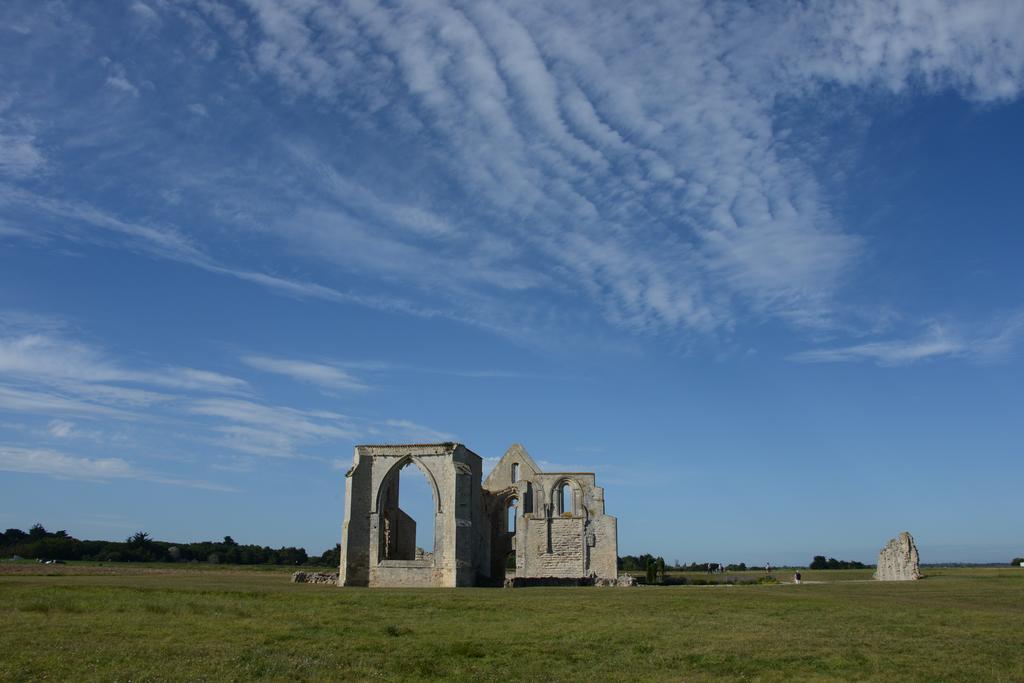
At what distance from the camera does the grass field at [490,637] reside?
41.9 ft

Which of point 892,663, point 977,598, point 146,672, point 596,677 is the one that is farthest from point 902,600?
point 146,672

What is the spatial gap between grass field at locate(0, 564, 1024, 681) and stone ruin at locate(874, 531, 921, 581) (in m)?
19.4

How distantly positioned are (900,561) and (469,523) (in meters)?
25.1

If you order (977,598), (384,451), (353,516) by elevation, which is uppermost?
(384,451)

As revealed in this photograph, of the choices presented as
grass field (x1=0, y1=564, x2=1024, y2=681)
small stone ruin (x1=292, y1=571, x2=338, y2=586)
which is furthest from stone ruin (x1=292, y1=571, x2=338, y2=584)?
grass field (x1=0, y1=564, x2=1024, y2=681)

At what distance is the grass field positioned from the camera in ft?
41.9

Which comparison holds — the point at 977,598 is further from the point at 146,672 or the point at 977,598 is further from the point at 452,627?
the point at 146,672

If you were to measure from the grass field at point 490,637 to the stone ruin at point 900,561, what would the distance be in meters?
19.4

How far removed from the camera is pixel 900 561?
43719mm

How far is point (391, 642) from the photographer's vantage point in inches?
615

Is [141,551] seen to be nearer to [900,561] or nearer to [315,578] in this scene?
[315,578]

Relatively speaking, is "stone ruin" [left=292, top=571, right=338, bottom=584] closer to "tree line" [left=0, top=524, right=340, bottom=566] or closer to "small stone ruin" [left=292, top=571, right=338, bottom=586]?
"small stone ruin" [left=292, top=571, right=338, bottom=586]

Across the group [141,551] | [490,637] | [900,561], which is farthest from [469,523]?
[141,551]

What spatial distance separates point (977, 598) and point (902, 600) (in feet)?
9.84
